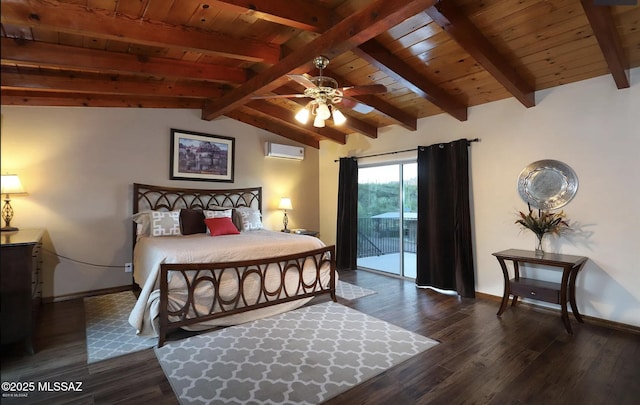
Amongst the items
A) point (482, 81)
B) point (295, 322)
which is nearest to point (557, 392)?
point (295, 322)

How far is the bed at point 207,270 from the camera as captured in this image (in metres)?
2.72

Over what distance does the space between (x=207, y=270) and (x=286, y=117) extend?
3.02m

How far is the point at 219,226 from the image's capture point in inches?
164

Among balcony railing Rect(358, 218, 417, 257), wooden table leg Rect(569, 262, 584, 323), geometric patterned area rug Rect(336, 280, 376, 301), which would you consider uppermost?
balcony railing Rect(358, 218, 417, 257)

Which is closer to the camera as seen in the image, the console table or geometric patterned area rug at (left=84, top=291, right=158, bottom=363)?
geometric patterned area rug at (left=84, top=291, right=158, bottom=363)

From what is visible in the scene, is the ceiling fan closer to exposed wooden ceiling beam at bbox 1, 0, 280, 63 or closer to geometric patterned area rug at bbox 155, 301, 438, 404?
exposed wooden ceiling beam at bbox 1, 0, 280, 63

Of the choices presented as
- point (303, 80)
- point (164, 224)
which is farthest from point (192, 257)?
point (303, 80)

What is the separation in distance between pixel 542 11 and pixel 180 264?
143 inches

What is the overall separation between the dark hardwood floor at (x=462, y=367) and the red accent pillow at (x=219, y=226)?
1.63 meters

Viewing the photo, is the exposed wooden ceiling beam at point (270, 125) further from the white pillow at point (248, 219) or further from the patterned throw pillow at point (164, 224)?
the patterned throw pillow at point (164, 224)

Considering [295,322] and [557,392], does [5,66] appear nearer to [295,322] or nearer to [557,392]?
[295,322]

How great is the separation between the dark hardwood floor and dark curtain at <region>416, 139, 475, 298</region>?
88 centimetres

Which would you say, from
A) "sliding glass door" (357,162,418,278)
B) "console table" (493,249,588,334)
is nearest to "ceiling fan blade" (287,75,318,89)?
"console table" (493,249,588,334)

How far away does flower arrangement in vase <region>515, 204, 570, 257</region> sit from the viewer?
3.36 meters
